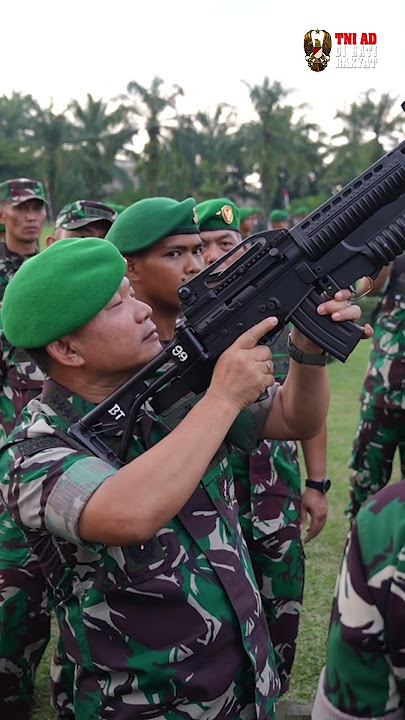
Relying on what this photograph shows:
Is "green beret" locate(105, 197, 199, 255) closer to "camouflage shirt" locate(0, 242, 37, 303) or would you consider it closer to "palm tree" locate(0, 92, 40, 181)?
"camouflage shirt" locate(0, 242, 37, 303)

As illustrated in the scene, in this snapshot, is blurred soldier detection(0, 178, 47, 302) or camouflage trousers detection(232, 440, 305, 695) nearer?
camouflage trousers detection(232, 440, 305, 695)

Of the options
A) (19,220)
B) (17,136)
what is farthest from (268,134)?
(19,220)

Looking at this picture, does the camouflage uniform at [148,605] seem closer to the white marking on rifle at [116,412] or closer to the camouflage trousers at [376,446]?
the white marking on rifle at [116,412]

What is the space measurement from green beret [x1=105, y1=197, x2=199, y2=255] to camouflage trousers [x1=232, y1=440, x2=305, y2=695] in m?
0.86

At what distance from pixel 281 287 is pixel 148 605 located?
0.80 meters

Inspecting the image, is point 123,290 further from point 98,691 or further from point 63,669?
point 63,669

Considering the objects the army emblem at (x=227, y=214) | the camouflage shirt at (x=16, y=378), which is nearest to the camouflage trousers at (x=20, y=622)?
the camouflage shirt at (x=16, y=378)

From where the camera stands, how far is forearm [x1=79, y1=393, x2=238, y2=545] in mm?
1409

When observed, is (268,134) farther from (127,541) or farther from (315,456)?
(127,541)

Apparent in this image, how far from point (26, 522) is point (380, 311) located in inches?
113

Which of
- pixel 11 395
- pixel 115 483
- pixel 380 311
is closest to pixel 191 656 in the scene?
pixel 115 483

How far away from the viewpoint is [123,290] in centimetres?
170

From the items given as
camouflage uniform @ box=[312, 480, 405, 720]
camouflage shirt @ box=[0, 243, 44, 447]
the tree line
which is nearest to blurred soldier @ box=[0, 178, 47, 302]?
camouflage shirt @ box=[0, 243, 44, 447]

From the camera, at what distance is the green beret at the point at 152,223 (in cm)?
246
